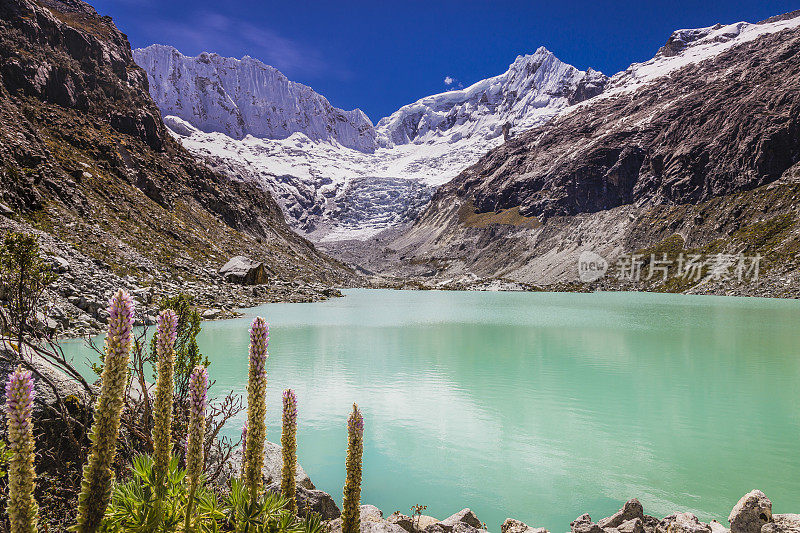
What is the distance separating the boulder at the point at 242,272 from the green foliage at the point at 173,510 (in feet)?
226

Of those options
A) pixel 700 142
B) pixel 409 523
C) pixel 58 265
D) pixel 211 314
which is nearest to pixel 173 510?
pixel 409 523

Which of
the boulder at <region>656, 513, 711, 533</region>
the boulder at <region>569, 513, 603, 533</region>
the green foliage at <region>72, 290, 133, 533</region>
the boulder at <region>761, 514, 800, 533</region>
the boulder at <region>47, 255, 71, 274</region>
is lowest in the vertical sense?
the boulder at <region>569, 513, 603, 533</region>

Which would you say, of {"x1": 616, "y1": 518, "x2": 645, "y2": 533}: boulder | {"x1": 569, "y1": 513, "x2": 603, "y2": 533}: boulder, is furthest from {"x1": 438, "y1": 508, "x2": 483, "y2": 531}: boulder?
{"x1": 616, "y1": 518, "x2": 645, "y2": 533}: boulder

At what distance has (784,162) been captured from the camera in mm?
126125

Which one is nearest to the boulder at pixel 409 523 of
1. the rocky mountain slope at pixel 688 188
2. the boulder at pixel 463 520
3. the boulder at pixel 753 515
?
the boulder at pixel 463 520

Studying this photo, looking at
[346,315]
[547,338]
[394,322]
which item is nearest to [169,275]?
[346,315]

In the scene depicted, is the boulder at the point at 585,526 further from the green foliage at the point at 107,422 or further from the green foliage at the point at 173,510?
the green foliage at the point at 107,422

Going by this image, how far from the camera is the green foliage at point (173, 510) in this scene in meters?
3.76

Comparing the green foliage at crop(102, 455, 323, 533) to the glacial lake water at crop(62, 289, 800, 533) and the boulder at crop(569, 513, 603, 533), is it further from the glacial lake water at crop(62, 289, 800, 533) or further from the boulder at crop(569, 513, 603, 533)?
the glacial lake water at crop(62, 289, 800, 533)

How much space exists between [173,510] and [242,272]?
70.4 meters

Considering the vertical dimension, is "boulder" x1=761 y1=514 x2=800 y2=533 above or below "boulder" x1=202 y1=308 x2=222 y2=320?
above

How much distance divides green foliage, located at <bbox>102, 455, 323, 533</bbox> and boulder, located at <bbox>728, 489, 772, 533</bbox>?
8.31 m

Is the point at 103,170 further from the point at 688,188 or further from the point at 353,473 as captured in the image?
the point at 688,188

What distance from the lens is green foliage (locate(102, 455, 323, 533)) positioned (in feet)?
12.3
